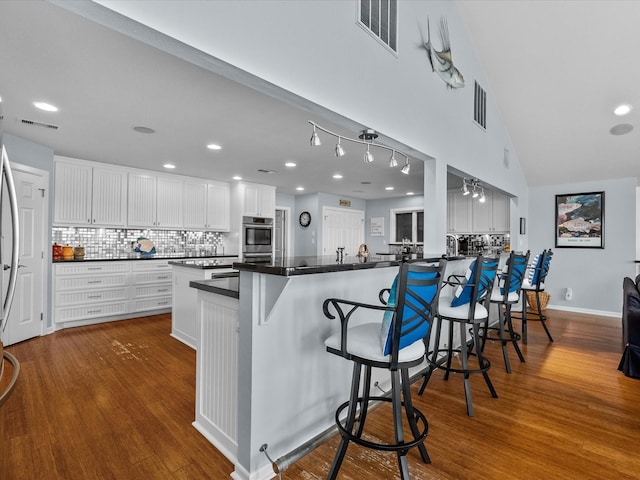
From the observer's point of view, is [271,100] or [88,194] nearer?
[271,100]

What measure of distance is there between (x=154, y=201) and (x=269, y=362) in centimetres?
479

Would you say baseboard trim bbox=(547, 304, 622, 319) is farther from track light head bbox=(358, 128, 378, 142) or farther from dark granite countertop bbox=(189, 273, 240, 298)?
dark granite countertop bbox=(189, 273, 240, 298)

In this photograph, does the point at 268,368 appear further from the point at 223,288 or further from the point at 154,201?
the point at 154,201

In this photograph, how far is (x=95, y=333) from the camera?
4316mm

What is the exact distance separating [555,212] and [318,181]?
446 centimetres

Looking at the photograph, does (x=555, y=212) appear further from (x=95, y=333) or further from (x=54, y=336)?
(x=54, y=336)

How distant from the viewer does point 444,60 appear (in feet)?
11.9

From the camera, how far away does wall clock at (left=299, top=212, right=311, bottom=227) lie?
811 cm

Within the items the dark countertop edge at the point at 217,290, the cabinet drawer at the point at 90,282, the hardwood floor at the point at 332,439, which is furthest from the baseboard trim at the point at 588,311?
the cabinet drawer at the point at 90,282

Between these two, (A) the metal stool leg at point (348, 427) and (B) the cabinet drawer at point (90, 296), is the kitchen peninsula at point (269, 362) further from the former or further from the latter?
(B) the cabinet drawer at point (90, 296)

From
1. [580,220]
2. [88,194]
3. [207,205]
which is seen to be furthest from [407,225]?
[88,194]

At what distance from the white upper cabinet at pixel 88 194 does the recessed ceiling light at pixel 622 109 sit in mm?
7080

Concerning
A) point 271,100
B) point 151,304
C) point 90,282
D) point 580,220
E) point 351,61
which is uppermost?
point 351,61

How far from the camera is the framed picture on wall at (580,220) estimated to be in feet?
18.9
